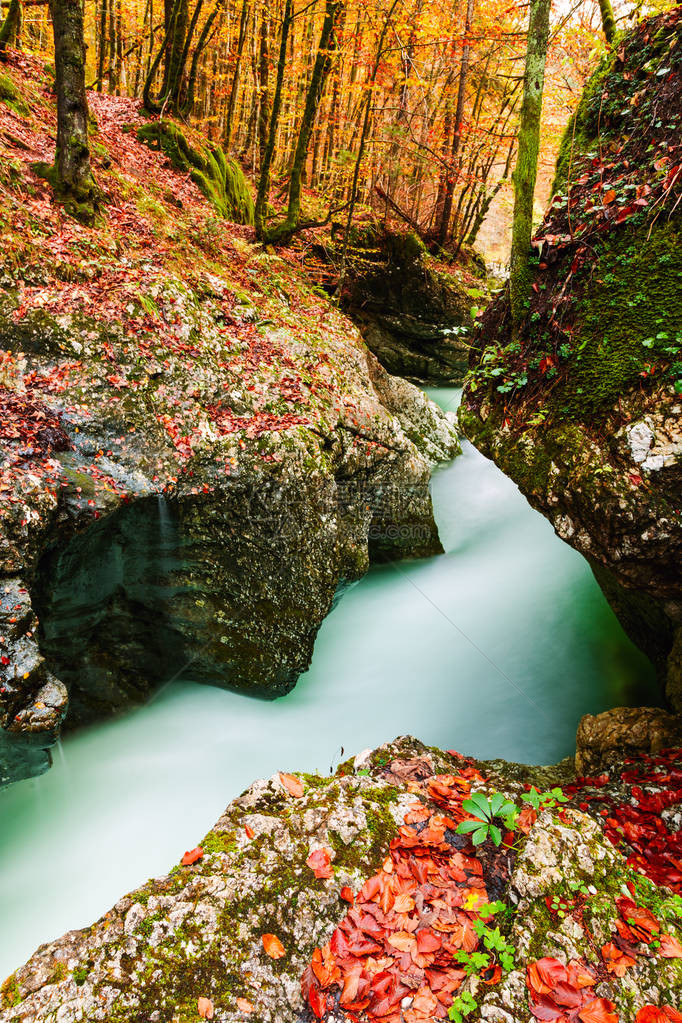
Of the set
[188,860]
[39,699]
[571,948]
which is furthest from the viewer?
[39,699]

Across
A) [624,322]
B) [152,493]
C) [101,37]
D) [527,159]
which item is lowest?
[152,493]

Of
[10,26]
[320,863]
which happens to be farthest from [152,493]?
[10,26]

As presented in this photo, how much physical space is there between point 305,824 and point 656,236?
16.4ft

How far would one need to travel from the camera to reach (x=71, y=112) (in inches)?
237

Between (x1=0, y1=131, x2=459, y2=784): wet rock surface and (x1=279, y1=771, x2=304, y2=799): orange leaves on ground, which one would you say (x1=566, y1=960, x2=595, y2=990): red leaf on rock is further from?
(x1=0, y1=131, x2=459, y2=784): wet rock surface

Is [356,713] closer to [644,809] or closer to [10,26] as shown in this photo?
[644,809]

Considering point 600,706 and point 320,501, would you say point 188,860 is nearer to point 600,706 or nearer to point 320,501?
point 320,501

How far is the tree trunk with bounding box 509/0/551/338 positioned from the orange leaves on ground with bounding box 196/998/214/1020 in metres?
5.19

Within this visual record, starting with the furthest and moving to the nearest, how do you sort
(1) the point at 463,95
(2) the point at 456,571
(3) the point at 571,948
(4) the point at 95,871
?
(1) the point at 463,95 < (2) the point at 456,571 < (4) the point at 95,871 < (3) the point at 571,948

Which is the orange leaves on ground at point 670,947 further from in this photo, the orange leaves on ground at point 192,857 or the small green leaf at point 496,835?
the orange leaves on ground at point 192,857

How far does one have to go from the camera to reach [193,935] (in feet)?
7.87

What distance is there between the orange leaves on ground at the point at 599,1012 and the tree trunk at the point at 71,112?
8.45 m

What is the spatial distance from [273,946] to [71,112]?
8368 mm

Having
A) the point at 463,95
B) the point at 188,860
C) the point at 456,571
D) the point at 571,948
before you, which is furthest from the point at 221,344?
the point at 463,95
